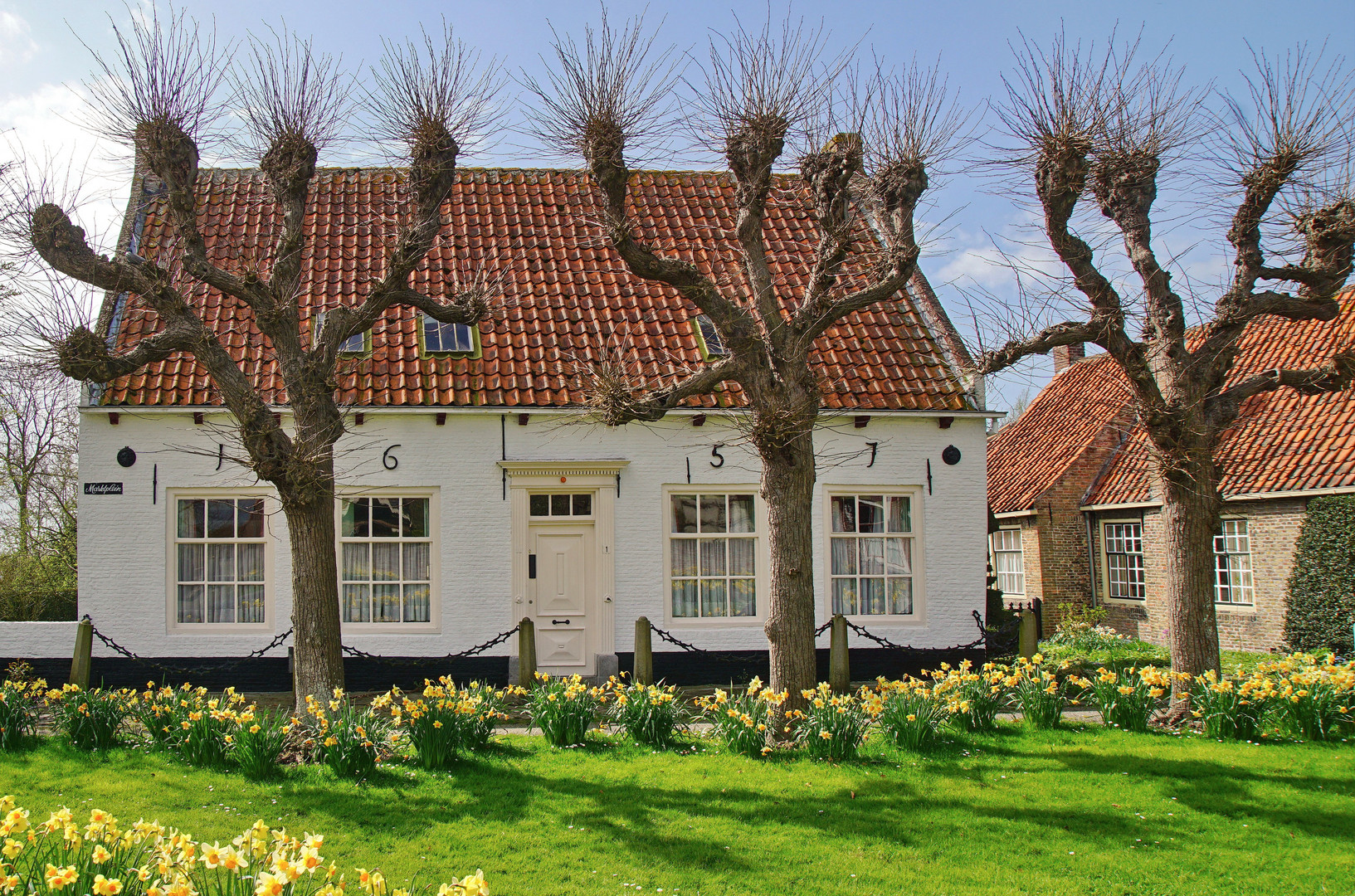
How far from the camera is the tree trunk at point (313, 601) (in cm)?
761

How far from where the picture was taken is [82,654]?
10023 mm

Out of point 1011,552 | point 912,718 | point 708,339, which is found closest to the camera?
point 912,718

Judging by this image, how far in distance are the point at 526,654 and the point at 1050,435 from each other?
43.1ft

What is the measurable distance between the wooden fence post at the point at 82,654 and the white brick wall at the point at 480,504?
50 cm

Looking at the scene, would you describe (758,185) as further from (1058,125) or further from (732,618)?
(732,618)

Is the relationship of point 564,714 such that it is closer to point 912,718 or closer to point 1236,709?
point 912,718

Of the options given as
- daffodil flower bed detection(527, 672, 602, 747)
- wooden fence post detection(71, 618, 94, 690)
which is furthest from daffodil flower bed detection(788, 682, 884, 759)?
wooden fence post detection(71, 618, 94, 690)

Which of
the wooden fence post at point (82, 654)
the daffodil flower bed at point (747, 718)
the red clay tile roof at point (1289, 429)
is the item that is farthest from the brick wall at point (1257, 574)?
the wooden fence post at point (82, 654)

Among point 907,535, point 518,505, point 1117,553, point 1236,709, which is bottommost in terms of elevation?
point 1236,709

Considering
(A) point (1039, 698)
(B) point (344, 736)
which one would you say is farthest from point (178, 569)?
(A) point (1039, 698)

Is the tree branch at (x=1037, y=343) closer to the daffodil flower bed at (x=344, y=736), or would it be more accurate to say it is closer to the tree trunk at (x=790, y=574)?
the tree trunk at (x=790, y=574)

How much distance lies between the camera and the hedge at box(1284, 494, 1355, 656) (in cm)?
1228

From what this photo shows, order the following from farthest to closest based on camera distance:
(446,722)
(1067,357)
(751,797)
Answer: (1067,357) → (446,722) → (751,797)

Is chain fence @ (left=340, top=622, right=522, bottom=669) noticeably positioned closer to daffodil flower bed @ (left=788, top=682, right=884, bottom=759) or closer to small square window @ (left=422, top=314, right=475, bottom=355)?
small square window @ (left=422, top=314, right=475, bottom=355)
